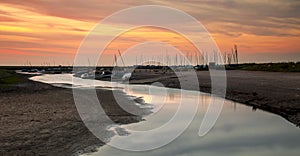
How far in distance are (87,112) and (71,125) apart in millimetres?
5879

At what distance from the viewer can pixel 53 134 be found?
18.1 meters

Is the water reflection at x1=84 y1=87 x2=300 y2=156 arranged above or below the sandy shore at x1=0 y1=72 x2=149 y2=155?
below

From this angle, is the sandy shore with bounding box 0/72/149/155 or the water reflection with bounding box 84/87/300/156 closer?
the sandy shore with bounding box 0/72/149/155

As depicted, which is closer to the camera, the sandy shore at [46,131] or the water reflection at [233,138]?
the sandy shore at [46,131]

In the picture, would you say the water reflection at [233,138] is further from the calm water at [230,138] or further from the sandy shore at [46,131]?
the sandy shore at [46,131]

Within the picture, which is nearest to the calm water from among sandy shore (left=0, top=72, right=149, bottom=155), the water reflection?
the water reflection

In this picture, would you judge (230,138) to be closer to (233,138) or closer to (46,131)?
(233,138)

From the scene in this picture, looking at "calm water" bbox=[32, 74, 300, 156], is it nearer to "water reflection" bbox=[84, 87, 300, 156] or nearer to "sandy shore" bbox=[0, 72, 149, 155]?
"water reflection" bbox=[84, 87, 300, 156]

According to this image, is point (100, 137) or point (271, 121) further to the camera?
point (271, 121)

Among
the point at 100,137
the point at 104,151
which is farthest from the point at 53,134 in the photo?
the point at 104,151

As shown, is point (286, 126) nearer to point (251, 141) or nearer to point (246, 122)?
point (246, 122)

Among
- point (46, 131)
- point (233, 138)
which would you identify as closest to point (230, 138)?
point (233, 138)

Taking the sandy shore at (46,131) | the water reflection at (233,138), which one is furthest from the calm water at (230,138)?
the sandy shore at (46,131)

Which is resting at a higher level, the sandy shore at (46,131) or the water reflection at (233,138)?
the sandy shore at (46,131)
